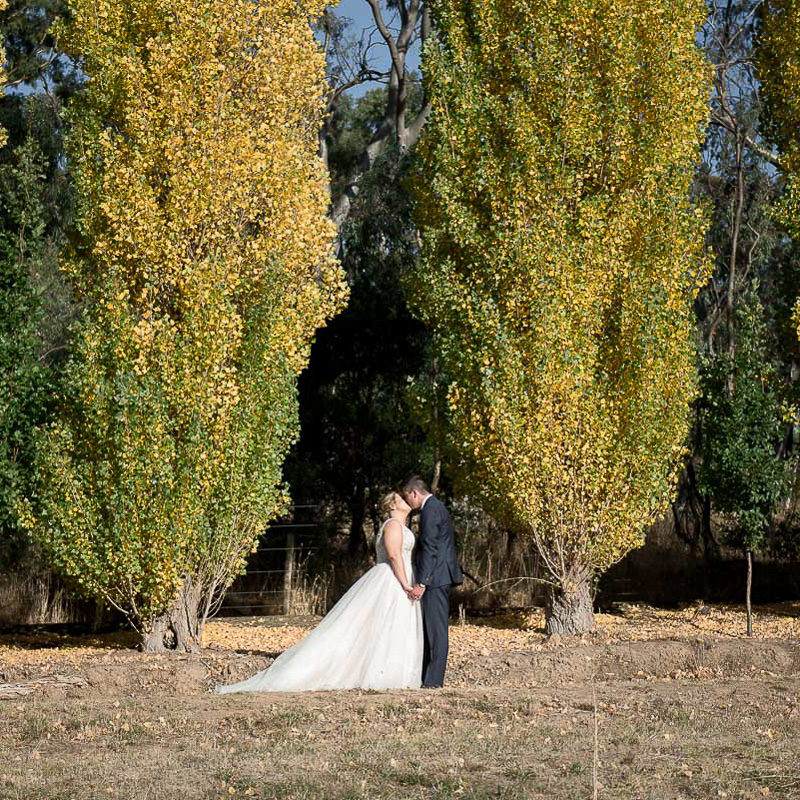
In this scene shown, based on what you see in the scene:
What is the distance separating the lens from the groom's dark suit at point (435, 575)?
8.30 m

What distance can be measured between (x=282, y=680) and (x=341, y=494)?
7657 mm

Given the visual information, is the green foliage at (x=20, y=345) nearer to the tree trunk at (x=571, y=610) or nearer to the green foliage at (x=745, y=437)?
the tree trunk at (x=571, y=610)

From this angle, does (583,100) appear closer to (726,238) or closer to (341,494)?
(341,494)

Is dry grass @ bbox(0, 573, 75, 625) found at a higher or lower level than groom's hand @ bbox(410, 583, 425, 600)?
lower

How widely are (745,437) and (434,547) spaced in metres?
5.32

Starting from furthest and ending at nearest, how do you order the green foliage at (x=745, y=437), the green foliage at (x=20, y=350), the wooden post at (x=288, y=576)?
the wooden post at (x=288, y=576) < the green foliage at (x=745, y=437) < the green foliage at (x=20, y=350)

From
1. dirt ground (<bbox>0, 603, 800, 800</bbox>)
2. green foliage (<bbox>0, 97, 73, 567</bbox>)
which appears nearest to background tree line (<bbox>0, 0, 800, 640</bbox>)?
green foliage (<bbox>0, 97, 73, 567</bbox>)

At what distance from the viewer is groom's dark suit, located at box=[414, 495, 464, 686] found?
8305 millimetres

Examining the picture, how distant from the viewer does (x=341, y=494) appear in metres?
15.8

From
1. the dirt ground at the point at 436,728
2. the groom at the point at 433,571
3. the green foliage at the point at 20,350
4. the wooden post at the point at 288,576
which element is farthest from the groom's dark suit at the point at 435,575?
the wooden post at the point at 288,576

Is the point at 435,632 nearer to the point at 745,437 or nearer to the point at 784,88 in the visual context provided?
the point at 745,437

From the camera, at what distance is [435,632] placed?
27.4 feet

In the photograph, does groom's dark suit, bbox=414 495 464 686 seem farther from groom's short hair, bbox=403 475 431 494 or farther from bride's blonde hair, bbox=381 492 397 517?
bride's blonde hair, bbox=381 492 397 517

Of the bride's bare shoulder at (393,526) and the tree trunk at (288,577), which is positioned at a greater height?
the bride's bare shoulder at (393,526)
